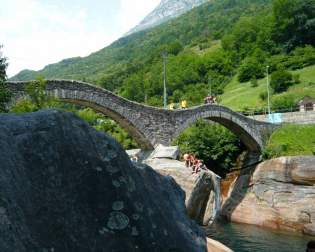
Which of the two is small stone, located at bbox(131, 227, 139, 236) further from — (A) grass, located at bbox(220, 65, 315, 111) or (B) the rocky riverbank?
(A) grass, located at bbox(220, 65, 315, 111)

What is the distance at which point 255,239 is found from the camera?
26469mm

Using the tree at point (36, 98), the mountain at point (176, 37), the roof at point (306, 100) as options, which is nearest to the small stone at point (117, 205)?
the tree at point (36, 98)

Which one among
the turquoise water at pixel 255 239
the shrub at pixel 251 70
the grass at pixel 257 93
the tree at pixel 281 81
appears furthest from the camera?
the shrub at pixel 251 70

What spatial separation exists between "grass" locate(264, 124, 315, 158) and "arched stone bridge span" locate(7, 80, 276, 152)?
114 inches

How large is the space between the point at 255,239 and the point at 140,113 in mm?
10096

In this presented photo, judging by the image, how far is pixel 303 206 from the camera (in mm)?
31422

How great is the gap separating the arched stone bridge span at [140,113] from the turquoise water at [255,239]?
6.99 metres

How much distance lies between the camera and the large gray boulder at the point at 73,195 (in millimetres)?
3320

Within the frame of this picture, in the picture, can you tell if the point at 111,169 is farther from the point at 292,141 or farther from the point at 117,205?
the point at 292,141

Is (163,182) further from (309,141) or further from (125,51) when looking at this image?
(125,51)

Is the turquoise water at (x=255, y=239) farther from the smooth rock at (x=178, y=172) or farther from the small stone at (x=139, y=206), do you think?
the small stone at (x=139, y=206)

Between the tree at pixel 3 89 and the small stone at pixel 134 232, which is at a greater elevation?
the tree at pixel 3 89

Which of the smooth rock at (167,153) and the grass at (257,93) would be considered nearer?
the smooth rock at (167,153)

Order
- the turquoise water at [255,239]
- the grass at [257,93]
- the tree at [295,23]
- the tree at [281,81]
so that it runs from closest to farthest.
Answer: the turquoise water at [255,239]
the grass at [257,93]
the tree at [281,81]
the tree at [295,23]
